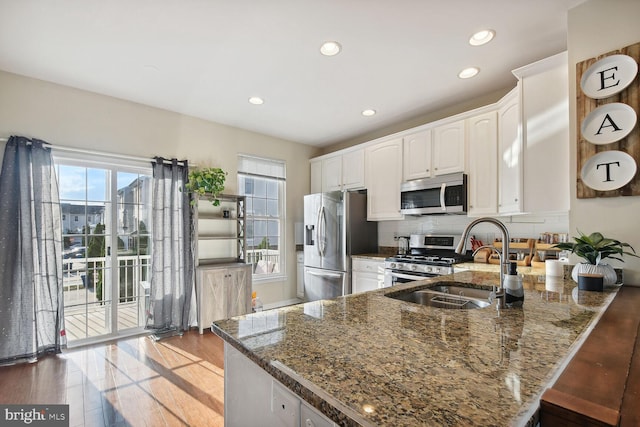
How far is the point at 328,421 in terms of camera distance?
26.0 inches

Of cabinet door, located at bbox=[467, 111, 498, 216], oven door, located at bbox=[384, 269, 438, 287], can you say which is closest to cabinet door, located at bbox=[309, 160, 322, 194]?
oven door, located at bbox=[384, 269, 438, 287]

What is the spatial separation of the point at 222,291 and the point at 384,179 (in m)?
2.48

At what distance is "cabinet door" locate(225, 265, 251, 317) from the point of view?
12.2 ft

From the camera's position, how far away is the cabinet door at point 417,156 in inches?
137

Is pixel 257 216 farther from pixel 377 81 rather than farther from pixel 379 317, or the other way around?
pixel 379 317

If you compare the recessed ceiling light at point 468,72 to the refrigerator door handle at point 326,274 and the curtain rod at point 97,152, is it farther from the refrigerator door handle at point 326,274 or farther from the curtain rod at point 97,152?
the curtain rod at point 97,152

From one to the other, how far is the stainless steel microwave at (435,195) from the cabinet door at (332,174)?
1120 millimetres

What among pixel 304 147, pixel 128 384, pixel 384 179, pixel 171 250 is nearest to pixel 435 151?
pixel 384 179

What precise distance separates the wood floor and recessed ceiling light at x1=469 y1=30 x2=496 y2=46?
10.5ft

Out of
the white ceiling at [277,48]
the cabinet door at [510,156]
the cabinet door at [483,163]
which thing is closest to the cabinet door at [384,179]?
the white ceiling at [277,48]

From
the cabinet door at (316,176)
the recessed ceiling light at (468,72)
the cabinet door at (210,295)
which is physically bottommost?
the cabinet door at (210,295)

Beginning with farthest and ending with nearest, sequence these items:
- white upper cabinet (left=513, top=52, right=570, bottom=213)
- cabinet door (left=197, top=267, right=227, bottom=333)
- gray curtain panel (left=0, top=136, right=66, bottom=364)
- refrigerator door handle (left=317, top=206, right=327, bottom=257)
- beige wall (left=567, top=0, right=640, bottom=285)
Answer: refrigerator door handle (left=317, top=206, right=327, bottom=257) → cabinet door (left=197, top=267, right=227, bottom=333) → gray curtain panel (left=0, top=136, right=66, bottom=364) → white upper cabinet (left=513, top=52, right=570, bottom=213) → beige wall (left=567, top=0, right=640, bottom=285)

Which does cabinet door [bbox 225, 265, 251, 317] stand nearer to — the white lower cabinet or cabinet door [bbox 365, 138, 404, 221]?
cabinet door [bbox 365, 138, 404, 221]

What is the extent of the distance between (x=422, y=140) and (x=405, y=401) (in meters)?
3.35
